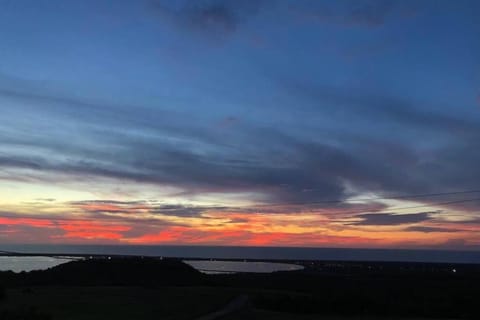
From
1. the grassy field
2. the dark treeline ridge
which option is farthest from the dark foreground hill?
the grassy field

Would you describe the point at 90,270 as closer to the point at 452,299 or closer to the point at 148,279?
the point at 148,279

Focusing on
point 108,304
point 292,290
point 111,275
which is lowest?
point 108,304

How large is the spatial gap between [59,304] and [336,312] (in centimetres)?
2292

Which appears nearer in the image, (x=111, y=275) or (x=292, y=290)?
(x=292, y=290)

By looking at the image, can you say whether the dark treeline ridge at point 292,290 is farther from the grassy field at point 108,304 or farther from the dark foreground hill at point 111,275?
the grassy field at point 108,304

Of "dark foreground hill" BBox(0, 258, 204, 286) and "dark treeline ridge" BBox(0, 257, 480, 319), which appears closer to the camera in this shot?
"dark treeline ridge" BBox(0, 257, 480, 319)

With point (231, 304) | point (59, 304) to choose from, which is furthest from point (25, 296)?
point (231, 304)

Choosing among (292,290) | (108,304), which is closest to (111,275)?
(292,290)

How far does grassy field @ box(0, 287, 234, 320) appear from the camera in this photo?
137 ft

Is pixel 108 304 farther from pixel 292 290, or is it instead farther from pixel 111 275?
pixel 111 275

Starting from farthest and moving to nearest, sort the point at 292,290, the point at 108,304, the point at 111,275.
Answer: the point at 111,275 → the point at 292,290 → the point at 108,304

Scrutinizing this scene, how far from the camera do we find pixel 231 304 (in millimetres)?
53688

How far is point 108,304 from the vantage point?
49500 millimetres

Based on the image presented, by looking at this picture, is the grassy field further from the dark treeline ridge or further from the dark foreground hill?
the dark foreground hill
